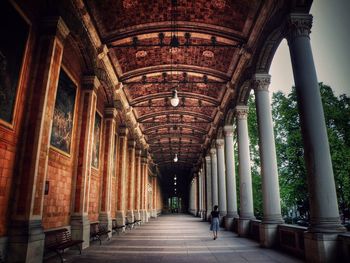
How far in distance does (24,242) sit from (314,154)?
26.4ft

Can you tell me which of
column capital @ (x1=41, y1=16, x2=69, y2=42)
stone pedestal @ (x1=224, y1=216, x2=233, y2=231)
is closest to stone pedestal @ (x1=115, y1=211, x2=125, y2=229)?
stone pedestal @ (x1=224, y1=216, x2=233, y2=231)

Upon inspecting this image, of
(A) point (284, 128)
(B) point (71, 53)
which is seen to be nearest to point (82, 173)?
(B) point (71, 53)

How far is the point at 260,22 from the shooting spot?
11.5 m

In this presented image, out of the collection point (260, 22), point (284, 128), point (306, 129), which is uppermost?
point (260, 22)

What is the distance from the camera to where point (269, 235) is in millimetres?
10641

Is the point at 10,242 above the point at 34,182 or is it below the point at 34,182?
below

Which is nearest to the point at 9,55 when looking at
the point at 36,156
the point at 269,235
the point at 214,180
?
the point at 36,156

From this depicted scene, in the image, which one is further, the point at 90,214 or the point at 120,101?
the point at 120,101

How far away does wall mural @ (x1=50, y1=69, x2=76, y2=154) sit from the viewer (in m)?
9.67

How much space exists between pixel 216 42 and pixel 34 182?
1057 centimetres

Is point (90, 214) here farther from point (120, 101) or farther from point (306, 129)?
point (306, 129)

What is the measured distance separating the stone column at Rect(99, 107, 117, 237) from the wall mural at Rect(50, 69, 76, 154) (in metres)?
4.52

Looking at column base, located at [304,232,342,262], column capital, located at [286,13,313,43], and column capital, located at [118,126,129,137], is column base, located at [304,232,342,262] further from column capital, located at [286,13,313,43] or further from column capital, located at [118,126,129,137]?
column capital, located at [118,126,129,137]

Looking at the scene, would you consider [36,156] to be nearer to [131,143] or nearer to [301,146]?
[131,143]
